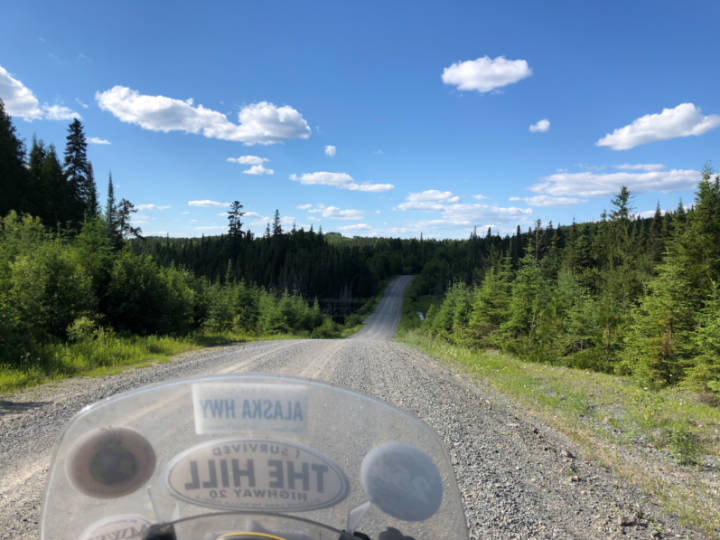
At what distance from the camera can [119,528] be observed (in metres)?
1.21

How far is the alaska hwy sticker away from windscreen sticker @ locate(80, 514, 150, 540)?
0.40 ft

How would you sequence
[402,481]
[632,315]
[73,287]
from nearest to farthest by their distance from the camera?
[402,481], [73,287], [632,315]

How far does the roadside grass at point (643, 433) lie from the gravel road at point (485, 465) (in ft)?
0.99

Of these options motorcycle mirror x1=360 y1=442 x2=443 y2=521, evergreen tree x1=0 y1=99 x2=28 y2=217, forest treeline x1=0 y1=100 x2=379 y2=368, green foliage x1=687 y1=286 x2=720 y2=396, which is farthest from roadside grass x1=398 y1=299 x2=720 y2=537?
evergreen tree x1=0 y1=99 x2=28 y2=217

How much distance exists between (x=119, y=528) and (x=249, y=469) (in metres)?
0.41

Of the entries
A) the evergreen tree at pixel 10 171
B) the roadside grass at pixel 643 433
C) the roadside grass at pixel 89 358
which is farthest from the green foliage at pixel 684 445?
the evergreen tree at pixel 10 171

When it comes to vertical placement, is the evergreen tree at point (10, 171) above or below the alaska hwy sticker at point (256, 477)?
above

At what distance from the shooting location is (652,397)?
8.61 metres

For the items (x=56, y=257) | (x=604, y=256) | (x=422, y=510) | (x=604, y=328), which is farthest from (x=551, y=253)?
(x=422, y=510)

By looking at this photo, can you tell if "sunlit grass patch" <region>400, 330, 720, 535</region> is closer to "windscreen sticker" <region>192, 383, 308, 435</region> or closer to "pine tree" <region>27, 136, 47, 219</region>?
"windscreen sticker" <region>192, 383, 308, 435</region>

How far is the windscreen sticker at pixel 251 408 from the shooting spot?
1.24m

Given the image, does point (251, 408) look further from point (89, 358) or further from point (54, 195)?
point (54, 195)

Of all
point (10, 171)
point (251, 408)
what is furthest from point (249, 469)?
point (10, 171)

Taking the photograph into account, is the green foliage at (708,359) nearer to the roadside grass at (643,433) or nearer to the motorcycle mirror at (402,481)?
the roadside grass at (643,433)
